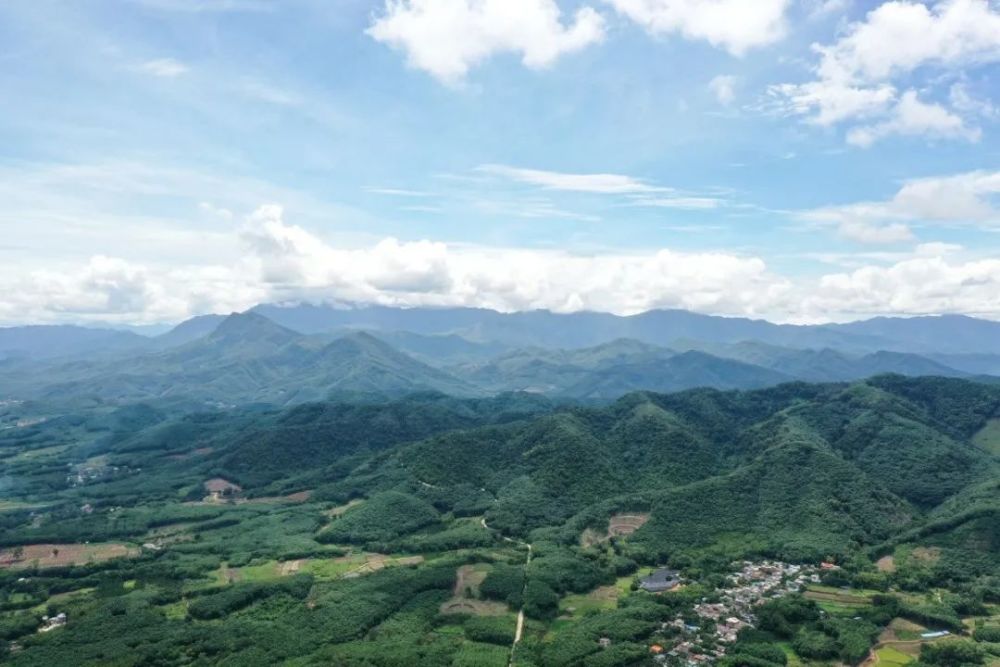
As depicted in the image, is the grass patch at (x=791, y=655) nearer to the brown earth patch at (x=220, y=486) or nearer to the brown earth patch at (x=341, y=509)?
the brown earth patch at (x=341, y=509)

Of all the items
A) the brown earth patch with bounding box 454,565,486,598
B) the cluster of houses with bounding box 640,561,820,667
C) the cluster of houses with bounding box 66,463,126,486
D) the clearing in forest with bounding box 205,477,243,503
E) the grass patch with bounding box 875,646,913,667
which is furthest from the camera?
the cluster of houses with bounding box 66,463,126,486

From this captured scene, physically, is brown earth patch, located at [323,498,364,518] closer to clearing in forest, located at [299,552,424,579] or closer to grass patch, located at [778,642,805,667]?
clearing in forest, located at [299,552,424,579]

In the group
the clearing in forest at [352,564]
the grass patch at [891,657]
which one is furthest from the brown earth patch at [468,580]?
the grass patch at [891,657]

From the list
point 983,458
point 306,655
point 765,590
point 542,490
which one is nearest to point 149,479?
point 542,490

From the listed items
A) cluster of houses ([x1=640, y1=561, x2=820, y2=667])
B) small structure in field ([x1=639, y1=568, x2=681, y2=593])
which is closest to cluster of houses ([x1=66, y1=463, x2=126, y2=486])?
small structure in field ([x1=639, y1=568, x2=681, y2=593])

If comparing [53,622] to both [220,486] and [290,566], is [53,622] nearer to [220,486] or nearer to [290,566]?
[290,566]

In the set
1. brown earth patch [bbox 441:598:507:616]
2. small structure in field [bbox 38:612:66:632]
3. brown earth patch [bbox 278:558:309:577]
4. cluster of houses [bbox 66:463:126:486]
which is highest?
brown earth patch [bbox 441:598:507:616]
